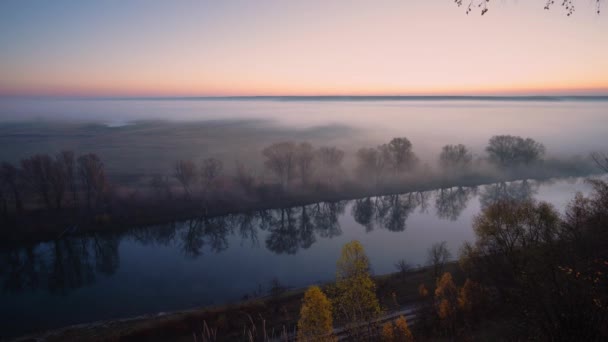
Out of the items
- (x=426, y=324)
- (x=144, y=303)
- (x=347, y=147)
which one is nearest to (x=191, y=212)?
(x=144, y=303)

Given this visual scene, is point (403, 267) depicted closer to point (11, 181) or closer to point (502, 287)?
point (502, 287)

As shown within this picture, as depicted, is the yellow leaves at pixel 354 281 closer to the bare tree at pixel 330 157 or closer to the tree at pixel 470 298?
the tree at pixel 470 298

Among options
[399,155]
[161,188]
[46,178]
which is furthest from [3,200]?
[399,155]

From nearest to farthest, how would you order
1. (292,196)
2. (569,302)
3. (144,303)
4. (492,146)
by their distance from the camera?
(569,302)
(144,303)
(292,196)
(492,146)

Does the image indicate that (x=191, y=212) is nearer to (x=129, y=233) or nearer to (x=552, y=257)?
(x=129, y=233)

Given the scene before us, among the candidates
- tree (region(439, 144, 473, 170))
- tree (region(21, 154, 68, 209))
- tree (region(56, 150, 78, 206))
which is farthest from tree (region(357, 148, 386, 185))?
tree (region(21, 154, 68, 209))

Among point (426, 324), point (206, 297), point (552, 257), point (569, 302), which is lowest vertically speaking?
point (206, 297)

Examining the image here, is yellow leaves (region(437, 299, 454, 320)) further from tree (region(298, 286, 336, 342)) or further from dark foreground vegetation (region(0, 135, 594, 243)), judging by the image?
dark foreground vegetation (region(0, 135, 594, 243))
